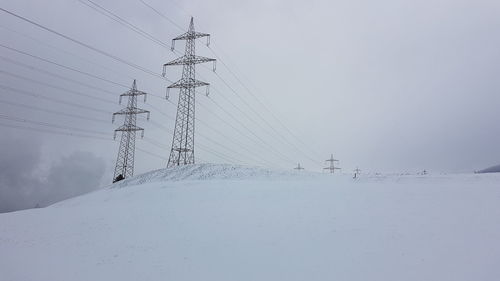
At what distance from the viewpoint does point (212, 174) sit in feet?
132

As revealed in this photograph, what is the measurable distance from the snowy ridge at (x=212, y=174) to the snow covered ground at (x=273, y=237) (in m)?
10.5

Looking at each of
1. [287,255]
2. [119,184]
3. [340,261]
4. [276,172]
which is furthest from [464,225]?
[119,184]

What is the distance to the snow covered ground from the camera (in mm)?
13141

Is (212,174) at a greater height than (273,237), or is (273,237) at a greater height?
(212,174)

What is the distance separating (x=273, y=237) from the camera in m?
16.7

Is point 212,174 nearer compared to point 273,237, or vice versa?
point 273,237

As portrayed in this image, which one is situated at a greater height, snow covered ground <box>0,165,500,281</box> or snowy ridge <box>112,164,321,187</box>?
snowy ridge <box>112,164,321,187</box>

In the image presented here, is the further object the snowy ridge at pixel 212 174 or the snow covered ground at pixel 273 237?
the snowy ridge at pixel 212 174

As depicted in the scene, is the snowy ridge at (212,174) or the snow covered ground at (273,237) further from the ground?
the snowy ridge at (212,174)

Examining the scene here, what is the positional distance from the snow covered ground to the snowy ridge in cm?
1055

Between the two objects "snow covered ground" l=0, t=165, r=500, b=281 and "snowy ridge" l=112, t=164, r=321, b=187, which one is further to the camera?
"snowy ridge" l=112, t=164, r=321, b=187

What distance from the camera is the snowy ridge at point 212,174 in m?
39.4

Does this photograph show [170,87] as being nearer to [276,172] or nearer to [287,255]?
[276,172]

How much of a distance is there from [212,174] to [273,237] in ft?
79.1
